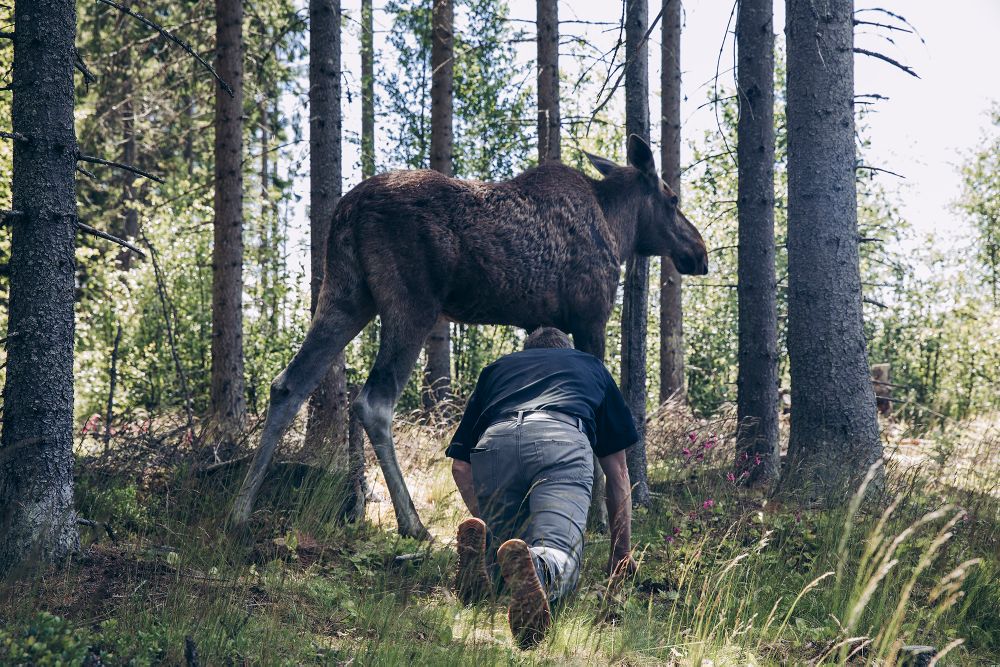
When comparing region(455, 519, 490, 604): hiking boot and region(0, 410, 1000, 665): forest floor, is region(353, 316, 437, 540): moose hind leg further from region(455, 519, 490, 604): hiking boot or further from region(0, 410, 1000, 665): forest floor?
region(455, 519, 490, 604): hiking boot

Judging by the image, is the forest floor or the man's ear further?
the man's ear

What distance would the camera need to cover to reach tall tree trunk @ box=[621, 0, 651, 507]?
21.9 ft

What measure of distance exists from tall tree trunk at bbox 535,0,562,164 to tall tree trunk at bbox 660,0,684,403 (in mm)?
3136

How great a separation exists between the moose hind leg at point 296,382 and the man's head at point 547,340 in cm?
148

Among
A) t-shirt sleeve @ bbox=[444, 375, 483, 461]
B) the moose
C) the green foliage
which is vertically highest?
the moose

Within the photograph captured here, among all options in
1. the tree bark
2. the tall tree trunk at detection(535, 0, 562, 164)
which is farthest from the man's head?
the tall tree trunk at detection(535, 0, 562, 164)

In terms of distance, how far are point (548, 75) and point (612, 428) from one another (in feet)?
30.3

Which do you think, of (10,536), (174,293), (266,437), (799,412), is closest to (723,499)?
(799,412)

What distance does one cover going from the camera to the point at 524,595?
12.2 ft

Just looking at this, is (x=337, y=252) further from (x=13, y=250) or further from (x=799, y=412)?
(x=799, y=412)

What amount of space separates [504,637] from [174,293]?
1199 centimetres

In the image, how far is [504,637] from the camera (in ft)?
13.2

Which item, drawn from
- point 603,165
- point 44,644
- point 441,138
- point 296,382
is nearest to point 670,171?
point 441,138

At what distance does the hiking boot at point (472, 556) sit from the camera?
400 centimetres
